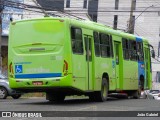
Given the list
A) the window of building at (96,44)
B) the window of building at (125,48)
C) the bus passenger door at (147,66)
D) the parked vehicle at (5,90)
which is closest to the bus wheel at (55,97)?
the window of building at (96,44)

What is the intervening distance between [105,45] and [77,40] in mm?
2849

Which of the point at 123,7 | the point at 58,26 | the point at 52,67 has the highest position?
the point at 123,7

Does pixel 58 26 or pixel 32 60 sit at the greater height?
pixel 58 26

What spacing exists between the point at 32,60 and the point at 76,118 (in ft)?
19.2

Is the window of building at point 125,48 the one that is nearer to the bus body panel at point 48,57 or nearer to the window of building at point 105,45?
the window of building at point 105,45

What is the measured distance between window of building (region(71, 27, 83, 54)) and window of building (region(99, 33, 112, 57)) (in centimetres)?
209

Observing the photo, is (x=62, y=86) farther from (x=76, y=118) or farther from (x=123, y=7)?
(x=123, y=7)

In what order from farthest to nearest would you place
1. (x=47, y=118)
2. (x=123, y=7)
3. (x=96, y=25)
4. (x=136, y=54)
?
(x=123, y=7), (x=136, y=54), (x=96, y=25), (x=47, y=118)

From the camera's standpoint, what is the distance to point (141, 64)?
2597 centimetres

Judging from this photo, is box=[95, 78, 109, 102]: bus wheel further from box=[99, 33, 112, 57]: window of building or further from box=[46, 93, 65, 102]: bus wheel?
box=[46, 93, 65, 102]: bus wheel

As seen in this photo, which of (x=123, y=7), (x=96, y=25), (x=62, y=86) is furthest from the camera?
(x=123, y=7)

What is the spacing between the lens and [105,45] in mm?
21109

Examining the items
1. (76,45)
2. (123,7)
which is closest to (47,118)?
(76,45)

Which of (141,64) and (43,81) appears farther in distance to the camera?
(141,64)
